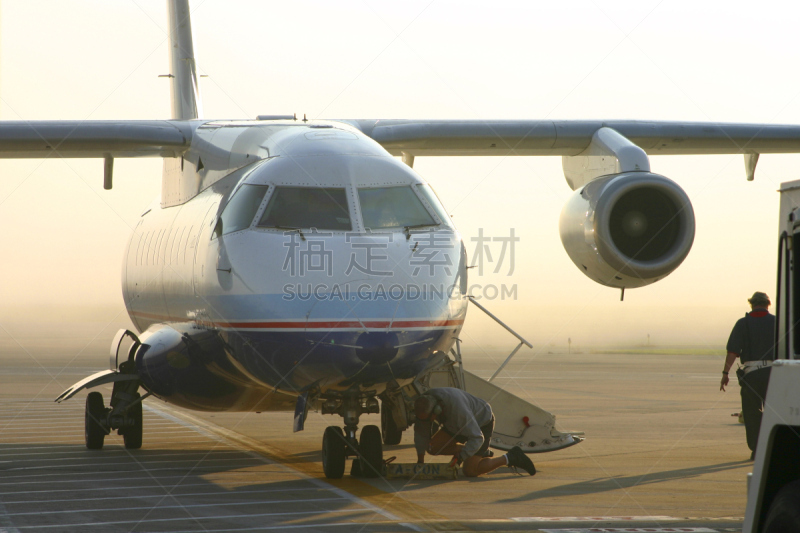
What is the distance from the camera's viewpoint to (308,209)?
29.5 ft

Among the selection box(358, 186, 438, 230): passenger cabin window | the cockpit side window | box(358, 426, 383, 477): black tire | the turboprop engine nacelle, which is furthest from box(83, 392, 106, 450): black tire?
the turboprop engine nacelle

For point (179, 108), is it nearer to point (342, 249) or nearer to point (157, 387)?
point (157, 387)

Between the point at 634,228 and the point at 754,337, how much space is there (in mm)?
1767

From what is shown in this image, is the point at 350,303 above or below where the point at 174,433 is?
above

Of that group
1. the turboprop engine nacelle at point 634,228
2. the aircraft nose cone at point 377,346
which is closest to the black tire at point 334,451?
the aircraft nose cone at point 377,346

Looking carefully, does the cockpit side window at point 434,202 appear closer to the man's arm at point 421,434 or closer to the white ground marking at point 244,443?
the man's arm at point 421,434

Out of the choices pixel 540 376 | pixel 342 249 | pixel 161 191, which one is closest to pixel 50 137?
pixel 161 191

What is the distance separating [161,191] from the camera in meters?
13.3

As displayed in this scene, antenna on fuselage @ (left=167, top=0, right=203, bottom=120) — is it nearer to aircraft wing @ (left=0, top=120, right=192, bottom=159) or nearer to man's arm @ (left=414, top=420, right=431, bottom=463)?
aircraft wing @ (left=0, top=120, right=192, bottom=159)

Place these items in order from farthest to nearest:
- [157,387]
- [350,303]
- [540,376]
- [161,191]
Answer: [540,376], [161,191], [157,387], [350,303]

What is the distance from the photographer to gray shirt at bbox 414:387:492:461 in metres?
9.83

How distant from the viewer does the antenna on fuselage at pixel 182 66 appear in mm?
16031

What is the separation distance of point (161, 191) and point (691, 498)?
26.5ft

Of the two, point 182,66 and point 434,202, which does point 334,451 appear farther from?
point 182,66
